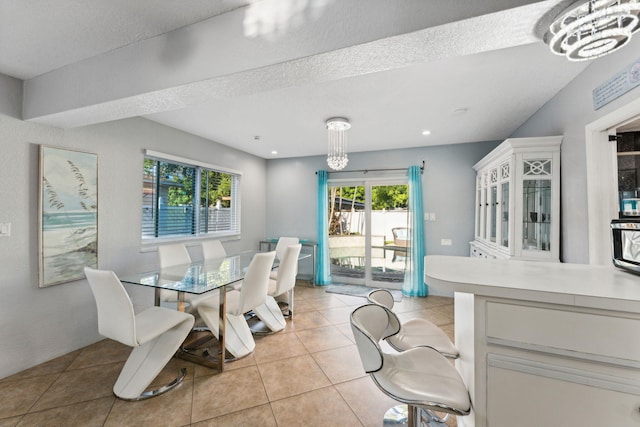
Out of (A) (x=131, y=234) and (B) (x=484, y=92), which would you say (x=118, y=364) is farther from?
(B) (x=484, y=92)

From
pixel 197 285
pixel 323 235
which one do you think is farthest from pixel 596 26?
pixel 323 235

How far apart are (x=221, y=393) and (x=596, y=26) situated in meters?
2.78

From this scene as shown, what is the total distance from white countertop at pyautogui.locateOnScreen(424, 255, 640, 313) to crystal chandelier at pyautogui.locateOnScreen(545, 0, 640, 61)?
33.3 inches

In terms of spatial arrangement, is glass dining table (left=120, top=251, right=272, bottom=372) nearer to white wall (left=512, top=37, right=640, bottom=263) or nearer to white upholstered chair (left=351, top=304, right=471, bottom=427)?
white upholstered chair (left=351, top=304, right=471, bottom=427)

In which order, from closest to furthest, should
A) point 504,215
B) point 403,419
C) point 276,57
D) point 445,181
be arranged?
point 276,57 → point 403,419 → point 504,215 → point 445,181

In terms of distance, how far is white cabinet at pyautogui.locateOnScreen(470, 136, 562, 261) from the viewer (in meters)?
2.39

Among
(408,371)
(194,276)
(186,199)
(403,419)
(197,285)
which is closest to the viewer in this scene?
(408,371)

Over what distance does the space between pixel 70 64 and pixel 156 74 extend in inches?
36.0

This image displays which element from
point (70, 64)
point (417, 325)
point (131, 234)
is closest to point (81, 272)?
point (131, 234)

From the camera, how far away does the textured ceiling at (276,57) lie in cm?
115

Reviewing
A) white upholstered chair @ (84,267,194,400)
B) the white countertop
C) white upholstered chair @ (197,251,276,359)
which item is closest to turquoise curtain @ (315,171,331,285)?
white upholstered chair @ (197,251,276,359)

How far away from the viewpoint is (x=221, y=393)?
75.8 inches

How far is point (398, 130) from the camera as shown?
353cm

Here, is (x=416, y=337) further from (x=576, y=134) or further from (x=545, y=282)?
(x=576, y=134)
